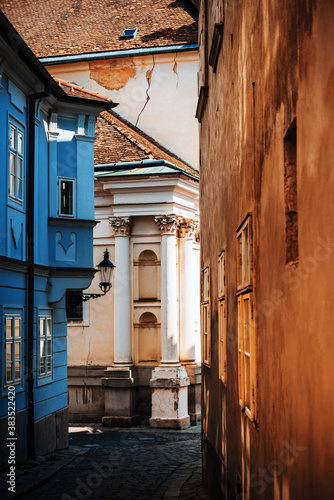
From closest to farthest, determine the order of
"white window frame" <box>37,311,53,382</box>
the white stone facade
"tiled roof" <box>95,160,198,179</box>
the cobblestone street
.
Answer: the cobblestone street, "white window frame" <box>37,311,53,382</box>, the white stone facade, "tiled roof" <box>95,160,198,179</box>

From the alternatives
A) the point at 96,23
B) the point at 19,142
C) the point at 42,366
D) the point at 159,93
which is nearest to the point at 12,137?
the point at 19,142

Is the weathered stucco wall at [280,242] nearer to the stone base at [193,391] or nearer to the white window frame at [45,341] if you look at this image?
the white window frame at [45,341]

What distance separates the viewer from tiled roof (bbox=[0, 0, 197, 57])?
90.4 feet

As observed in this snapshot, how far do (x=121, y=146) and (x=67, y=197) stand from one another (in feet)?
28.8

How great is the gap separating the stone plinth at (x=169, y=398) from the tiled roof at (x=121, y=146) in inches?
273

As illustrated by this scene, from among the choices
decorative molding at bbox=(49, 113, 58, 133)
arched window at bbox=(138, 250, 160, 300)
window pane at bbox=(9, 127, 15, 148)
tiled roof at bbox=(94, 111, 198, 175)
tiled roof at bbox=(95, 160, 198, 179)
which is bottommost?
arched window at bbox=(138, 250, 160, 300)

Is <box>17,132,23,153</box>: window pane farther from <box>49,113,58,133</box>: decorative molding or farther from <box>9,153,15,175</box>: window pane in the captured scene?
<box>49,113,58,133</box>: decorative molding

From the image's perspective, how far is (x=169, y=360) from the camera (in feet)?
74.3

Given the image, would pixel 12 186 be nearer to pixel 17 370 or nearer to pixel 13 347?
pixel 13 347

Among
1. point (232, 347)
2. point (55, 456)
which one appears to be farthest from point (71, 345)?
point (232, 347)

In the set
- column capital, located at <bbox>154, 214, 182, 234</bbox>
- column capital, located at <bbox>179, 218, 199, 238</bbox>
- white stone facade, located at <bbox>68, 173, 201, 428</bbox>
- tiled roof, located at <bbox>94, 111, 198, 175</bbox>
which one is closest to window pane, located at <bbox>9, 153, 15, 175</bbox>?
white stone facade, located at <bbox>68, 173, 201, 428</bbox>

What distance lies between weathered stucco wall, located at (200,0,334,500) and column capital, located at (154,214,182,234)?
1462cm

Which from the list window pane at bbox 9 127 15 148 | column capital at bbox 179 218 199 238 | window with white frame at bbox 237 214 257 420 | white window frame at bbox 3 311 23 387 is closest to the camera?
window with white frame at bbox 237 214 257 420

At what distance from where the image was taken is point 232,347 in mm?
7555
